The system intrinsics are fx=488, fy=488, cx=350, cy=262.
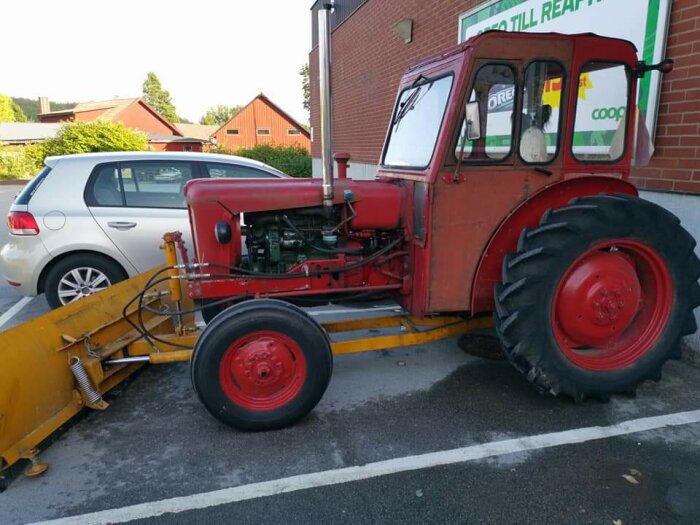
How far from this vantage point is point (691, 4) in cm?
398

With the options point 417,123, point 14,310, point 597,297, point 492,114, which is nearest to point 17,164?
point 14,310

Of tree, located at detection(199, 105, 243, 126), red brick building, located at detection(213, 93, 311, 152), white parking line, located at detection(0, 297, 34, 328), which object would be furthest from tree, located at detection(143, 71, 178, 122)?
white parking line, located at detection(0, 297, 34, 328)

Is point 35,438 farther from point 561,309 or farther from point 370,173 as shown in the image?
point 370,173

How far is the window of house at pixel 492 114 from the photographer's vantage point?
3195 mm

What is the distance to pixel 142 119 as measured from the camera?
48625 millimetres

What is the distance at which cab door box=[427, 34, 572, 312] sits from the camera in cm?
319

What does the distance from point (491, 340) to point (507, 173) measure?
1.98 meters

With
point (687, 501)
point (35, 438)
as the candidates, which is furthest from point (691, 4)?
point (35, 438)

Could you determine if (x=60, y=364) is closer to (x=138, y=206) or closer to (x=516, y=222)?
(x=138, y=206)

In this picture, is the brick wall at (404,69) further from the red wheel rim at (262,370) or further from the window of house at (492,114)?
the red wheel rim at (262,370)

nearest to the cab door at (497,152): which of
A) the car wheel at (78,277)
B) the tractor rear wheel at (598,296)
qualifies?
the tractor rear wheel at (598,296)

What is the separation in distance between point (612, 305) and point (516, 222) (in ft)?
2.77

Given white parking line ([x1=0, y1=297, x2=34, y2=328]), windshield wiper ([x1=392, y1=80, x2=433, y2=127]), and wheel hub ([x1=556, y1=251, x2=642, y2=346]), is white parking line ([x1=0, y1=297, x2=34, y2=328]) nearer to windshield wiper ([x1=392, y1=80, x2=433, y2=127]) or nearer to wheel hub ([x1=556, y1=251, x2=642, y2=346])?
windshield wiper ([x1=392, y1=80, x2=433, y2=127])

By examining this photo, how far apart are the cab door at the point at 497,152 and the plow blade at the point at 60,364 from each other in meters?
2.07
